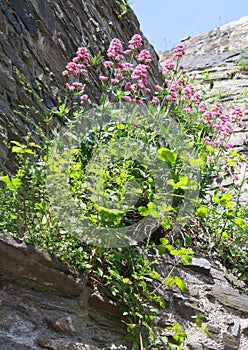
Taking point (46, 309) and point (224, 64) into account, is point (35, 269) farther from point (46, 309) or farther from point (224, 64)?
point (224, 64)

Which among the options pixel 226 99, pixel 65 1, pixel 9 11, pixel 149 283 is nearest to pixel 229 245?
pixel 149 283

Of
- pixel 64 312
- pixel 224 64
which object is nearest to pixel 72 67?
pixel 64 312

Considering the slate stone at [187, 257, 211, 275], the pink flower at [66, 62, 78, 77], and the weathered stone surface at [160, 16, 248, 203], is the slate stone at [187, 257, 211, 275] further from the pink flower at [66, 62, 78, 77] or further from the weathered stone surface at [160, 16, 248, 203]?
the weathered stone surface at [160, 16, 248, 203]

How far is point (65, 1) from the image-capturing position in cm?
377

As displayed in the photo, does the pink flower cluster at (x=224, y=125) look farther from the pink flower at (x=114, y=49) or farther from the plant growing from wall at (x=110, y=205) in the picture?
the pink flower at (x=114, y=49)

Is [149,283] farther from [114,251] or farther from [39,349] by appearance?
[39,349]

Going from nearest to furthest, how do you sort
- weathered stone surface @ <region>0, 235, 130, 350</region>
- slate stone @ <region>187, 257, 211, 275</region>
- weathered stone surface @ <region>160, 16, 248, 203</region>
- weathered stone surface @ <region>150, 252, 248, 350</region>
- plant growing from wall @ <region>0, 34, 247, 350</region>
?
weathered stone surface @ <region>0, 235, 130, 350</region>
plant growing from wall @ <region>0, 34, 247, 350</region>
weathered stone surface @ <region>150, 252, 248, 350</region>
slate stone @ <region>187, 257, 211, 275</region>
weathered stone surface @ <region>160, 16, 248, 203</region>

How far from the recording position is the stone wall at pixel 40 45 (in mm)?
2596

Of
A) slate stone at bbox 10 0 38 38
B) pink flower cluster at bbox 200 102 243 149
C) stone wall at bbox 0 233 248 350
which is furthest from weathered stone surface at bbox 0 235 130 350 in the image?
slate stone at bbox 10 0 38 38

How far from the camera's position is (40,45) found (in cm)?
321

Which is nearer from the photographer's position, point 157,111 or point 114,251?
point 114,251

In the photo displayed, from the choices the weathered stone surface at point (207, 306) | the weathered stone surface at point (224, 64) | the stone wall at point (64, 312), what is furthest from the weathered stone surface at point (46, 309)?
the weathered stone surface at point (224, 64)

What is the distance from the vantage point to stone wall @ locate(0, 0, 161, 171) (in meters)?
2.60

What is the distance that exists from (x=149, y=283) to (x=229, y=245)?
81 centimetres
